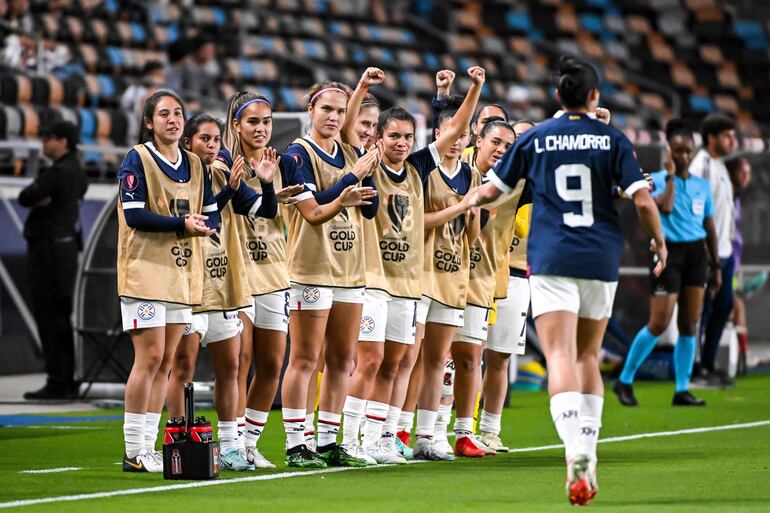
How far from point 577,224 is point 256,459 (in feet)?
7.64

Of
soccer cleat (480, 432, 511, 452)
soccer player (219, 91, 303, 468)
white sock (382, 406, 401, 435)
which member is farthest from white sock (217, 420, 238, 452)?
soccer cleat (480, 432, 511, 452)

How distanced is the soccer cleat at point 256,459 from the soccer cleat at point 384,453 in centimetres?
55

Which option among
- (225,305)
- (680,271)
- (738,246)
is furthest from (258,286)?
(738,246)

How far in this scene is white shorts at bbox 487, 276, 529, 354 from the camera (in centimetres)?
897

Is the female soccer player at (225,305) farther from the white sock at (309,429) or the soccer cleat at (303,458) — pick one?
the white sock at (309,429)

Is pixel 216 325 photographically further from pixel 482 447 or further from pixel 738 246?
pixel 738 246

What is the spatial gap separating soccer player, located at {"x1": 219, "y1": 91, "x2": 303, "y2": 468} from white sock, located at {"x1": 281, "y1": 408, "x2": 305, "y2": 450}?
175 millimetres

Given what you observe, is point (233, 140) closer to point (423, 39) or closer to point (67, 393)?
point (67, 393)

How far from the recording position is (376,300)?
786cm

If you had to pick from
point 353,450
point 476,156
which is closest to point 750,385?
point 476,156

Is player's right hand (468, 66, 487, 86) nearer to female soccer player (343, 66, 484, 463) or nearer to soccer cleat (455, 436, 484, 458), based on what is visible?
female soccer player (343, 66, 484, 463)

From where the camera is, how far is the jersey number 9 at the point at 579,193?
21.3ft

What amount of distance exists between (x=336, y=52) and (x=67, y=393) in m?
13.6

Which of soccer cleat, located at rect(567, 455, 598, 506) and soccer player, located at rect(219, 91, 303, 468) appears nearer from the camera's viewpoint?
soccer cleat, located at rect(567, 455, 598, 506)
